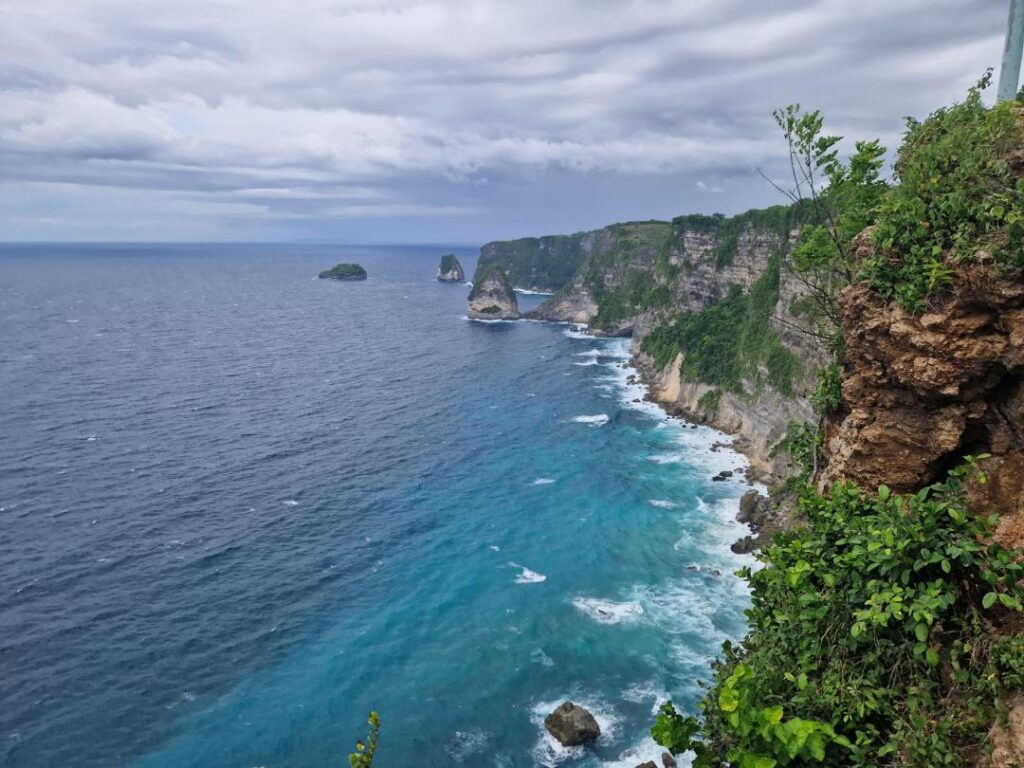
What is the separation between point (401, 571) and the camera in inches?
2165

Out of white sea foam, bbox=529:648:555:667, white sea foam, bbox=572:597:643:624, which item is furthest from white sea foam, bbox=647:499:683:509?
white sea foam, bbox=529:648:555:667

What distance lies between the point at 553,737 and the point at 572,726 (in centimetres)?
147

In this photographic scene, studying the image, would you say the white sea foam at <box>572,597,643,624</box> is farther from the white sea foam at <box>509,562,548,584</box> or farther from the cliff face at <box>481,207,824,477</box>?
the cliff face at <box>481,207,824,477</box>

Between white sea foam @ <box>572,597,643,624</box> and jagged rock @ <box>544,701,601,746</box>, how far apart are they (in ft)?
34.4

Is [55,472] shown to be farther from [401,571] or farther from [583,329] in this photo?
[583,329]

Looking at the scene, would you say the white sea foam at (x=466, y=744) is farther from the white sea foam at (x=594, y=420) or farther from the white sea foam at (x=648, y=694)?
the white sea foam at (x=594, y=420)

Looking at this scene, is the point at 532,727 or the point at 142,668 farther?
the point at 142,668

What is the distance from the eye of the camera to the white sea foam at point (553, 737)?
35.9m

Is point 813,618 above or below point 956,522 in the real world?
below

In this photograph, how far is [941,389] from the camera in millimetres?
11062

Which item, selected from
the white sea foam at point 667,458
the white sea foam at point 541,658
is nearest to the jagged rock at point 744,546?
the white sea foam at point 541,658

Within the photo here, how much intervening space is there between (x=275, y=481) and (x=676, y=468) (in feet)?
151

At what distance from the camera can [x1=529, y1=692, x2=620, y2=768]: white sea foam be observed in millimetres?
35938

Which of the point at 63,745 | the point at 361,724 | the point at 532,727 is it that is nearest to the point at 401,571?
the point at 361,724
